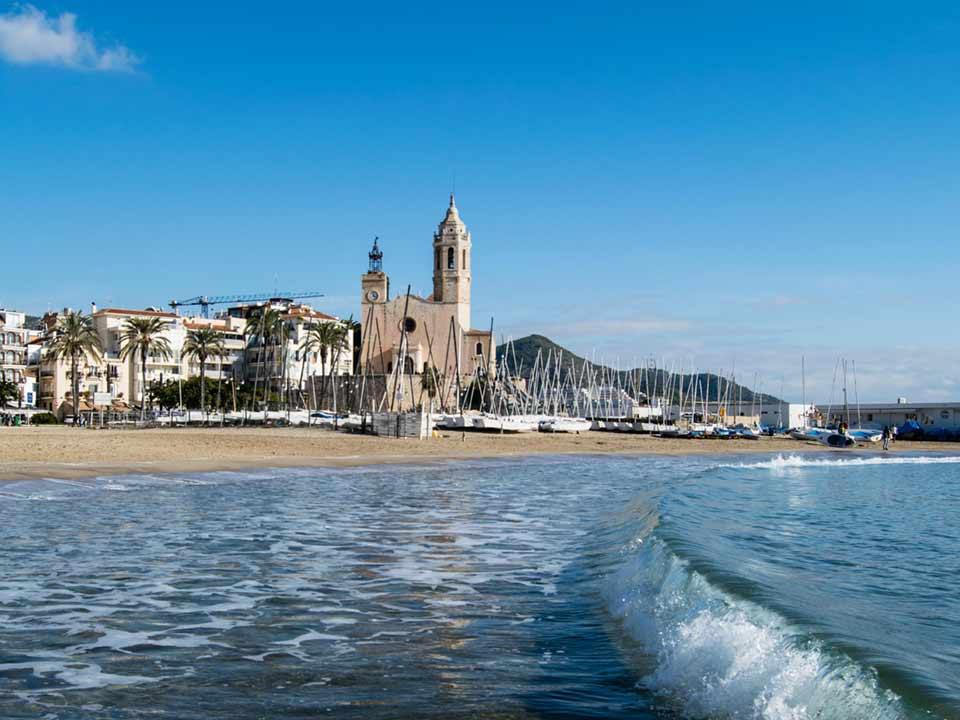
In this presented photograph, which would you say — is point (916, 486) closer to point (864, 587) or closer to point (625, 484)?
point (625, 484)

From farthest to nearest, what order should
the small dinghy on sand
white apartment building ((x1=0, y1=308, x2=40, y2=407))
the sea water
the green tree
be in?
1. white apartment building ((x1=0, y1=308, x2=40, y2=407))
2. the green tree
3. the small dinghy on sand
4. the sea water

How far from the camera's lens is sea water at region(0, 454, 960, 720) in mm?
6871

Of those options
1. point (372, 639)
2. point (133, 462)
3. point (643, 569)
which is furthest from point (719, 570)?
point (133, 462)

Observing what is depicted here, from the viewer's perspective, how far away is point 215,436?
54469 millimetres

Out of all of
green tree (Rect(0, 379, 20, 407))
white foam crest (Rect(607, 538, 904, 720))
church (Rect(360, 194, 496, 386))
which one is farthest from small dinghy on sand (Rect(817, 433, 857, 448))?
white foam crest (Rect(607, 538, 904, 720))

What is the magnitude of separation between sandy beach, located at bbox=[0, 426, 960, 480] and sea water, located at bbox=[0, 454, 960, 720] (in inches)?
489

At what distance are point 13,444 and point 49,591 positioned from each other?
3392 centimetres

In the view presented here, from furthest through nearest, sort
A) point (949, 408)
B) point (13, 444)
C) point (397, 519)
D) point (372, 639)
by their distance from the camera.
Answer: point (949, 408) < point (13, 444) < point (397, 519) < point (372, 639)

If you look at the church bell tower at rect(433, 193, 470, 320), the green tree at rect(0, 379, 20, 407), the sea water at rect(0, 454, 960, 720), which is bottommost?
the sea water at rect(0, 454, 960, 720)

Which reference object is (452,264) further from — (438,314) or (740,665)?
(740,665)

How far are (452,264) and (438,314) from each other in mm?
9374

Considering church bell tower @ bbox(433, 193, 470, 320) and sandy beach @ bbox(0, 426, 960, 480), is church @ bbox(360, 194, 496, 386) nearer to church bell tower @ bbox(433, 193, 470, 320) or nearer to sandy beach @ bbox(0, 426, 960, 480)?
church bell tower @ bbox(433, 193, 470, 320)

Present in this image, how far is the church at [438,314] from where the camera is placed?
128m

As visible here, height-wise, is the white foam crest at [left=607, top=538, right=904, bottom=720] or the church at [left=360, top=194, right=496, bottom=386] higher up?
the church at [left=360, top=194, right=496, bottom=386]
